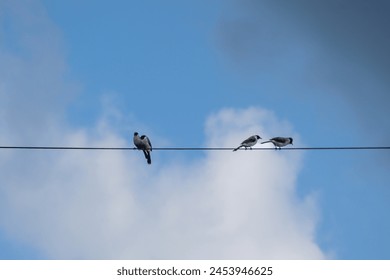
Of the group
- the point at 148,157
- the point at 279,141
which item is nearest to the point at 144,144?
the point at 148,157

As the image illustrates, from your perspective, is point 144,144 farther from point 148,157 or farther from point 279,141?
point 279,141

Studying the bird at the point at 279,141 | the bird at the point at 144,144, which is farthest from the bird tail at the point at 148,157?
the bird at the point at 279,141

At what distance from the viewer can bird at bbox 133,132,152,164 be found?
126 feet

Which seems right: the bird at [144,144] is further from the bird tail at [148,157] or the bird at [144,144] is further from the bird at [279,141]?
the bird at [279,141]

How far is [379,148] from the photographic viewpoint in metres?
26.6

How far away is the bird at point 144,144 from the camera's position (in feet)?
126

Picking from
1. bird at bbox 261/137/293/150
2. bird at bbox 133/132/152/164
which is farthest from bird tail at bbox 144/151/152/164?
bird at bbox 261/137/293/150

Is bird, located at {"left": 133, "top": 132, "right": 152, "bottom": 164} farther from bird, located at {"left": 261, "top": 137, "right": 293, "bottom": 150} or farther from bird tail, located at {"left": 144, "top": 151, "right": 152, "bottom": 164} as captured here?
bird, located at {"left": 261, "top": 137, "right": 293, "bottom": 150}

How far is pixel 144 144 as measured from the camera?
1508 inches
